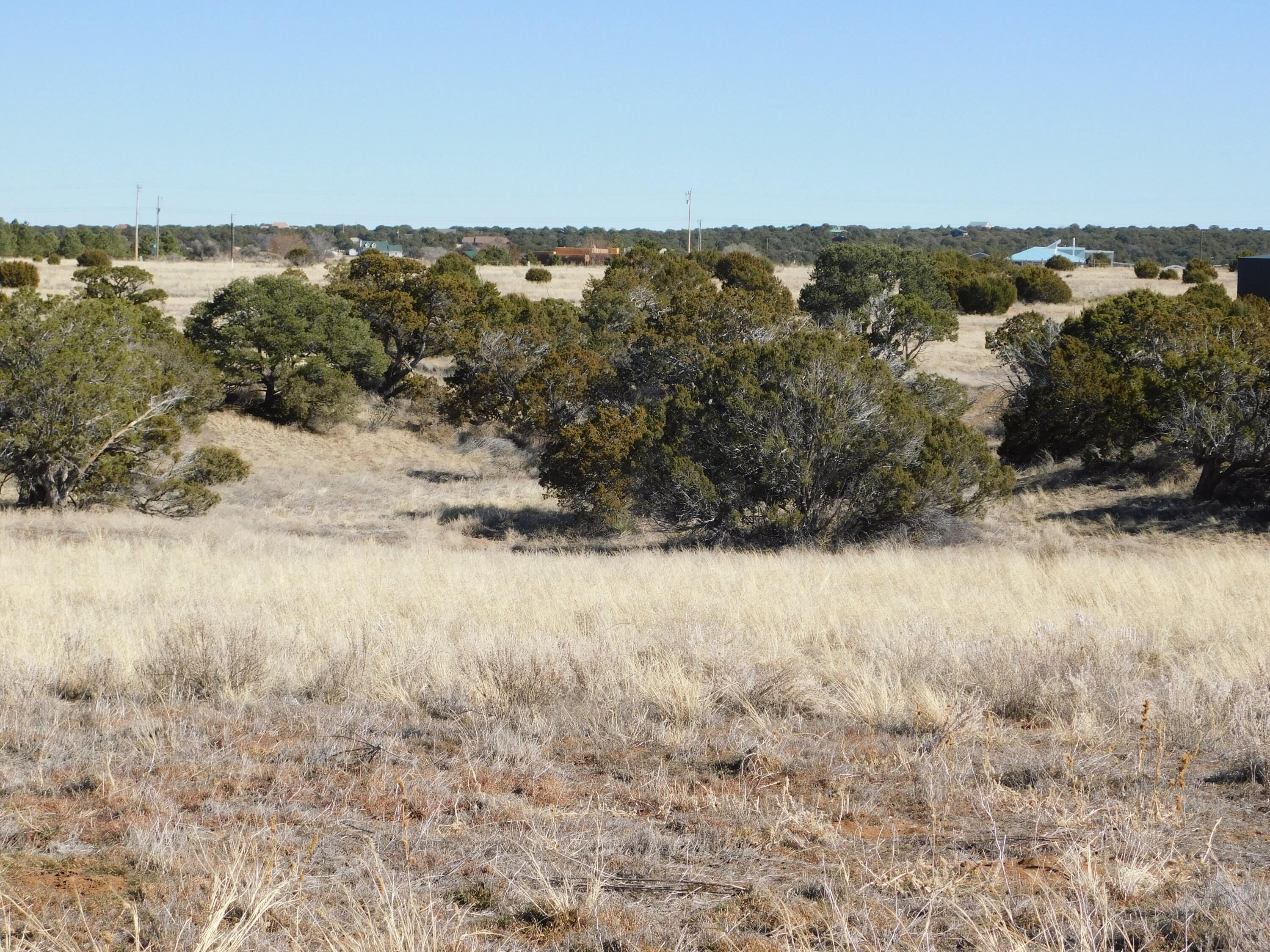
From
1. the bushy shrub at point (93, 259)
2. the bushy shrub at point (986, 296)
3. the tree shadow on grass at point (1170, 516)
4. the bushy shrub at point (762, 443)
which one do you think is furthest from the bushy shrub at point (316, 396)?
the bushy shrub at point (986, 296)

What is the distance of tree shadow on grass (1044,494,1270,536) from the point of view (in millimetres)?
19953

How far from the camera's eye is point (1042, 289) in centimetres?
5612

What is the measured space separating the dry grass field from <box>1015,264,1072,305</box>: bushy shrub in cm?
4853

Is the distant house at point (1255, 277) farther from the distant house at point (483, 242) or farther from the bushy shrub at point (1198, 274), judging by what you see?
the distant house at point (483, 242)

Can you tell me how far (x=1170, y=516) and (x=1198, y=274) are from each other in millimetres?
44819

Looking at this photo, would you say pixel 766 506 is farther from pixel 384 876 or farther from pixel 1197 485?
pixel 384 876

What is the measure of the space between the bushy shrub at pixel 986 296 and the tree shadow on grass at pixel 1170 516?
33.3m

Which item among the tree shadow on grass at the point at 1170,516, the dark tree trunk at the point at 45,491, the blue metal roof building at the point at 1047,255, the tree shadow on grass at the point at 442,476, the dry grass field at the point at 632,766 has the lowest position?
the tree shadow on grass at the point at 442,476

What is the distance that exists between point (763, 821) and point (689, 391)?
17023 mm

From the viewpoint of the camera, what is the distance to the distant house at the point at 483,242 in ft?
368

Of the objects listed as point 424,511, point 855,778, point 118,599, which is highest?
point 855,778

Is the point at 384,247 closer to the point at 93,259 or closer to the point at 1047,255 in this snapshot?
the point at 93,259

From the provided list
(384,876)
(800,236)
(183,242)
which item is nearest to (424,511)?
(384,876)

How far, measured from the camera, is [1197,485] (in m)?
22.0
